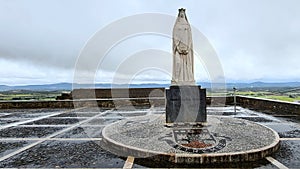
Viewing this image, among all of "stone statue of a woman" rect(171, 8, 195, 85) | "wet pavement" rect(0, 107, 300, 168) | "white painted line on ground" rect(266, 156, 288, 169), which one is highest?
"stone statue of a woman" rect(171, 8, 195, 85)

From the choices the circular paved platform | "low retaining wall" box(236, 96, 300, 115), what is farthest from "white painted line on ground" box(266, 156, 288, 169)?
"low retaining wall" box(236, 96, 300, 115)

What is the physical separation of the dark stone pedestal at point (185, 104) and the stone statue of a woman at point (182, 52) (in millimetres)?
415

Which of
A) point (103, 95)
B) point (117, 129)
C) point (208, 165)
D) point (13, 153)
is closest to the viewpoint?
point (208, 165)

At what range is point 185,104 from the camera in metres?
8.02

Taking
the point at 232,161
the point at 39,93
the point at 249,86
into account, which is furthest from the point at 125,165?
the point at 39,93

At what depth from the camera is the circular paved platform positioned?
16.7ft

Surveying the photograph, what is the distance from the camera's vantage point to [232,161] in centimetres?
504

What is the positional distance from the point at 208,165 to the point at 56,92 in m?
18.2

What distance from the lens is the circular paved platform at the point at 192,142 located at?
5098 mm

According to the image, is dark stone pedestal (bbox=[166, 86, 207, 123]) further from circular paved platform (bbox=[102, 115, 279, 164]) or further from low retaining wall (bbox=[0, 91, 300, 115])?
low retaining wall (bbox=[0, 91, 300, 115])

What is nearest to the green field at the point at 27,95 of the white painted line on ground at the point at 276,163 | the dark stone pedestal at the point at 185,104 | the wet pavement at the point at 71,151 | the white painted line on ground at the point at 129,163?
the wet pavement at the point at 71,151

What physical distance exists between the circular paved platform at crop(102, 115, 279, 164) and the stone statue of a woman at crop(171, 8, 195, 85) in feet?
5.12

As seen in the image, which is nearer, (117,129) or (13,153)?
(13,153)

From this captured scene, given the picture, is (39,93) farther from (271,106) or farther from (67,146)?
(271,106)
